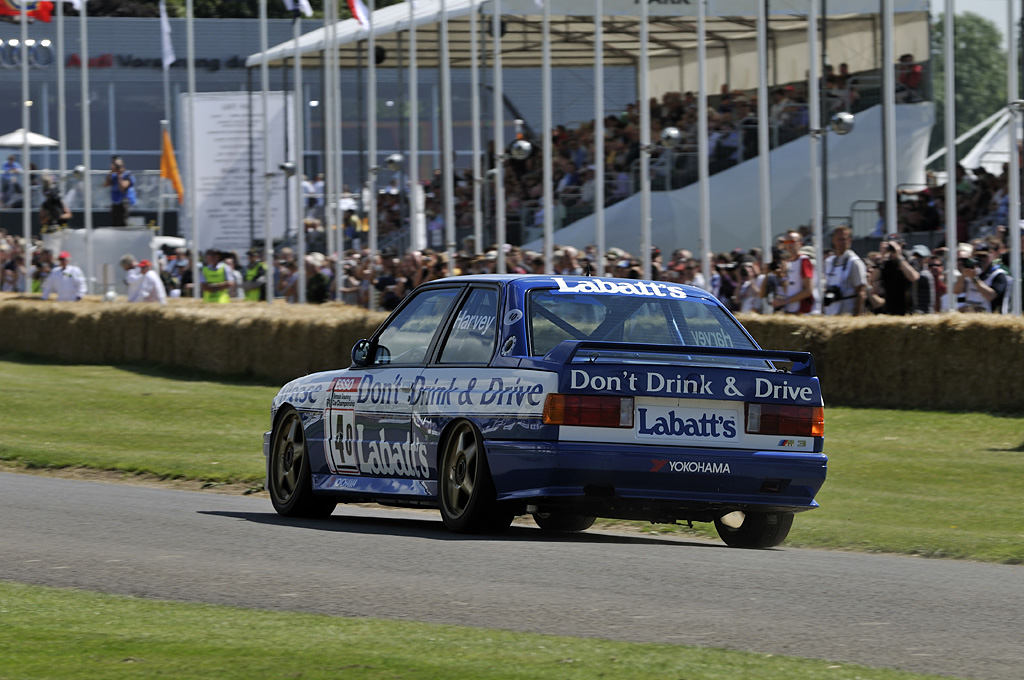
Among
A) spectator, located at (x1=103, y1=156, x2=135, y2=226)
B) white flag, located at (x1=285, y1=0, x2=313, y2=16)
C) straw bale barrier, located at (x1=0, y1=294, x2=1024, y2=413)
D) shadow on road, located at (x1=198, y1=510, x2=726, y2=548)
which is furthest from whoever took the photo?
spectator, located at (x1=103, y1=156, x2=135, y2=226)

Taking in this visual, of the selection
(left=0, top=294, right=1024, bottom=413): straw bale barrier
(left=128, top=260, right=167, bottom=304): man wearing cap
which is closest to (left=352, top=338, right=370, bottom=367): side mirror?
(left=0, top=294, right=1024, bottom=413): straw bale barrier

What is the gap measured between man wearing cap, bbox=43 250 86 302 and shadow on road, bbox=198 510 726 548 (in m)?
23.0

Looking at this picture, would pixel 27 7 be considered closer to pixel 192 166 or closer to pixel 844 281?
pixel 192 166

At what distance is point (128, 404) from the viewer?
2186 cm

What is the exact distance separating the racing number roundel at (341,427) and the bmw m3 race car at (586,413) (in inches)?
2.8

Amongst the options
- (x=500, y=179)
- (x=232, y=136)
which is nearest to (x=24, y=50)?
(x=232, y=136)

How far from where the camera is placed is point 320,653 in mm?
5793

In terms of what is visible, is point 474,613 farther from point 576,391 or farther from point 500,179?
point 500,179

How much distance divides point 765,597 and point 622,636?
1231 millimetres

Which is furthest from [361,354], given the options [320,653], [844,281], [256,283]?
[256,283]

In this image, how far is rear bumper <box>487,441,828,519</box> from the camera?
899 cm

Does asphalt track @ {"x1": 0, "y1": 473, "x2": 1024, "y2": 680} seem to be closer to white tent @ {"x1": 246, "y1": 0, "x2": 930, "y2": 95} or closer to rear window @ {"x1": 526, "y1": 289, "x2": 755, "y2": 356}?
rear window @ {"x1": 526, "y1": 289, "x2": 755, "y2": 356}

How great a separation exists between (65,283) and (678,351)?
2621 cm

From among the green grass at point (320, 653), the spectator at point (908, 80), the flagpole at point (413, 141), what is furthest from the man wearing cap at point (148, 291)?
the green grass at point (320, 653)
